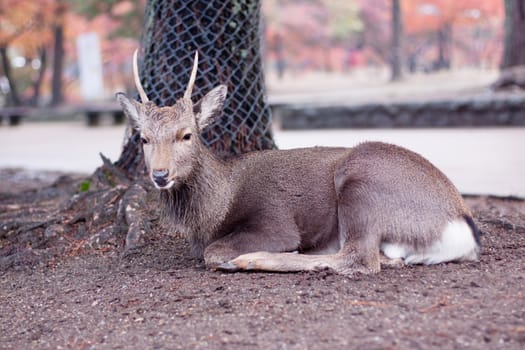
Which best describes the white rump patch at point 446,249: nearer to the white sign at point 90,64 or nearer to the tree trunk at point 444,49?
the white sign at point 90,64

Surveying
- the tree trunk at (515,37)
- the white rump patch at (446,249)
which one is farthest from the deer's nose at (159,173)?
the tree trunk at (515,37)

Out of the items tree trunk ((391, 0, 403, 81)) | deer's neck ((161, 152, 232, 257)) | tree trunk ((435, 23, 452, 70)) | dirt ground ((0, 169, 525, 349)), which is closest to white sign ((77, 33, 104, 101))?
tree trunk ((391, 0, 403, 81))

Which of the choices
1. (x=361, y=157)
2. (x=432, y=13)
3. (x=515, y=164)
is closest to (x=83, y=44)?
(x=432, y=13)

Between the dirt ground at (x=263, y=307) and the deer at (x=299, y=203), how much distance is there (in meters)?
0.12

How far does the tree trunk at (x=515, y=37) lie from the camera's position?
16.0m

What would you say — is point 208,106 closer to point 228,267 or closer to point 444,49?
point 228,267

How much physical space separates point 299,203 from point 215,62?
2017 mm

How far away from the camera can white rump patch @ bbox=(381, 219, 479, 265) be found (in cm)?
404

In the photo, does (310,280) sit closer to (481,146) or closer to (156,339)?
(156,339)

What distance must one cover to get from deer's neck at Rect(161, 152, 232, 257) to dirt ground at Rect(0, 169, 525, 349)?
0.27 m

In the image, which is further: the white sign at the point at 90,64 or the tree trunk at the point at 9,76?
the tree trunk at the point at 9,76

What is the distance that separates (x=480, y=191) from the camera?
689 centimetres

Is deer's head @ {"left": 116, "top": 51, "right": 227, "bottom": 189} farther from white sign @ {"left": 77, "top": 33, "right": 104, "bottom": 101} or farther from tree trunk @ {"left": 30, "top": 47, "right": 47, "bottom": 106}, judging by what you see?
tree trunk @ {"left": 30, "top": 47, "right": 47, "bottom": 106}

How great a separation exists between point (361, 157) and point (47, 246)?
2.55m
